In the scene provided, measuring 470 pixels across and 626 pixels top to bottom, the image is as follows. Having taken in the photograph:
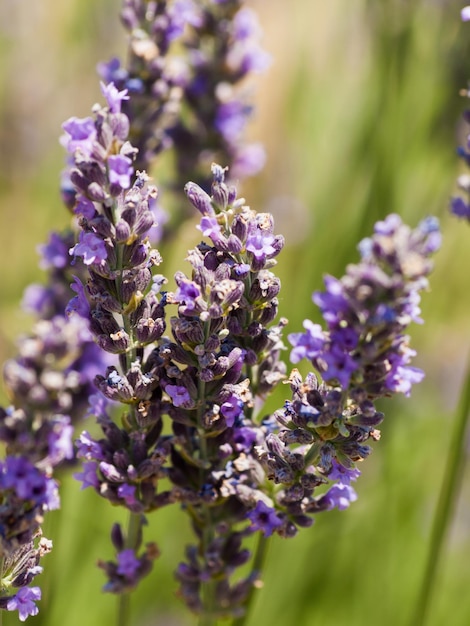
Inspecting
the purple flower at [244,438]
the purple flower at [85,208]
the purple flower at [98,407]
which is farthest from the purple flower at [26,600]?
the purple flower at [85,208]

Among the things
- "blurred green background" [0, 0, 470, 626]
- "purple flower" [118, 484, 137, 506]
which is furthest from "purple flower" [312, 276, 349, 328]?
"blurred green background" [0, 0, 470, 626]

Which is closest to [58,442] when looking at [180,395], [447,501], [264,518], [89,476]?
[180,395]

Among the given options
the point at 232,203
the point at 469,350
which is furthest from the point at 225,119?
the point at 469,350

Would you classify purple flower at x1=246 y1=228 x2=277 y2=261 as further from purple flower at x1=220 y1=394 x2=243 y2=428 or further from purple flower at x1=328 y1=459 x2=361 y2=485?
purple flower at x1=328 y1=459 x2=361 y2=485

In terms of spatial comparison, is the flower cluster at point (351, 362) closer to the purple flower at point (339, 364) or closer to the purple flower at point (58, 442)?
the purple flower at point (339, 364)

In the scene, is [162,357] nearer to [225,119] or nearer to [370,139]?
[225,119]

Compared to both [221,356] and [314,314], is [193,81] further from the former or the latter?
[221,356]
